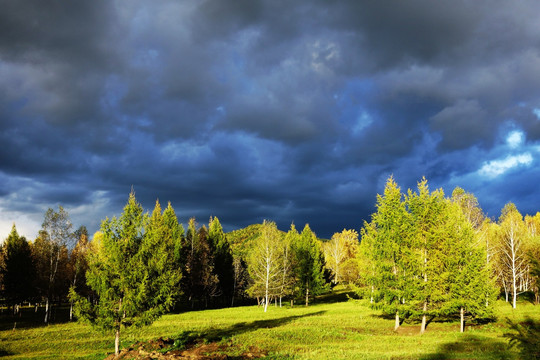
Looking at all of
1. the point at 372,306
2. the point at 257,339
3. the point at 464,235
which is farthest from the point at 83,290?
the point at 464,235

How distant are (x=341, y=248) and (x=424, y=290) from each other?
226 feet

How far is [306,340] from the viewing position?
2677 centimetres

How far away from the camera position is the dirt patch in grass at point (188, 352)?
774 inches

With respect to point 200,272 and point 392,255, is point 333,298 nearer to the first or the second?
point 200,272

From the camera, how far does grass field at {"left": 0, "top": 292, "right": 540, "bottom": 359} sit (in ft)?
68.7

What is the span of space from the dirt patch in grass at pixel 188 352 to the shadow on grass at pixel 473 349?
1080cm

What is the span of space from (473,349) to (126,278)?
75.6 ft

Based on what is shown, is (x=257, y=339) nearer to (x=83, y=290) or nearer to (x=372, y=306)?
(x=372, y=306)

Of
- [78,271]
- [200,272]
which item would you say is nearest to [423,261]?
[200,272]

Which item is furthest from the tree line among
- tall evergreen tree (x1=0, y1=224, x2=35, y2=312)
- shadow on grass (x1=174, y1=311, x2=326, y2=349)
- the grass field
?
tall evergreen tree (x1=0, y1=224, x2=35, y2=312)

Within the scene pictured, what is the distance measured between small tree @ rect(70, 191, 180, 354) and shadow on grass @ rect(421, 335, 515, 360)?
17.0 m

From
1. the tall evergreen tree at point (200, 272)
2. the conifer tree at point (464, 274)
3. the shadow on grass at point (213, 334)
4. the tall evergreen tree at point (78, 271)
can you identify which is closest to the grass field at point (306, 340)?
the shadow on grass at point (213, 334)

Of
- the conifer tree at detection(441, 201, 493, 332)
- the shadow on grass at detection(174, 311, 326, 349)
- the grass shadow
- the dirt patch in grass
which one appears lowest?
the grass shadow

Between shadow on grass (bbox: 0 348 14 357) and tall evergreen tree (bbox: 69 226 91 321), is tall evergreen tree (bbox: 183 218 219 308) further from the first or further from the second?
shadow on grass (bbox: 0 348 14 357)
